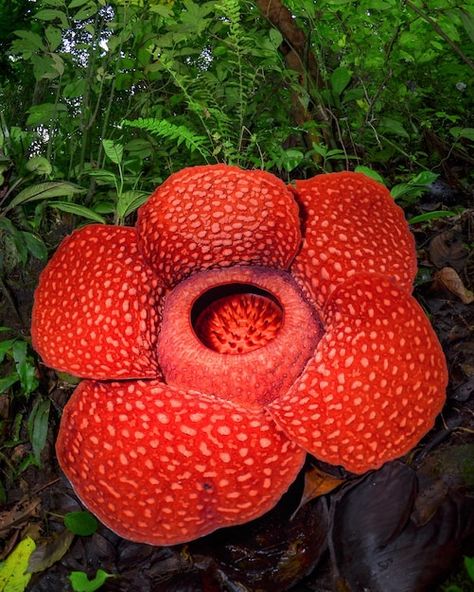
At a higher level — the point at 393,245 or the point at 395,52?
the point at 395,52

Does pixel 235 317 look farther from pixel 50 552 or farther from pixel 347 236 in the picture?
pixel 50 552

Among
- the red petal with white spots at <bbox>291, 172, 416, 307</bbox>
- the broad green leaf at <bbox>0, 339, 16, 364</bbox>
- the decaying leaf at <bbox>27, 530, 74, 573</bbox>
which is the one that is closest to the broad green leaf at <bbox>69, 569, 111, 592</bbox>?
the decaying leaf at <bbox>27, 530, 74, 573</bbox>

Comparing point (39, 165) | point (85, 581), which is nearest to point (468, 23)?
point (39, 165)

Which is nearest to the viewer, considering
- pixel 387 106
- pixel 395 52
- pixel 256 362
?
pixel 256 362

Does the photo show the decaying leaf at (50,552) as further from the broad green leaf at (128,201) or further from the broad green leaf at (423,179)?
the broad green leaf at (423,179)

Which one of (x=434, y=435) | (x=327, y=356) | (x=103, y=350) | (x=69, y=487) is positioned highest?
(x=327, y=356)

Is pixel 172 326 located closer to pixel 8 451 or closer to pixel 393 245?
pixel 393 245

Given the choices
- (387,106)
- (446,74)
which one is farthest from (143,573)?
(446,74)

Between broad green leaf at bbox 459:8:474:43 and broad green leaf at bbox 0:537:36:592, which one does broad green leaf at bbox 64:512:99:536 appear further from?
broad green leaf at bbox 459:8:474:43
